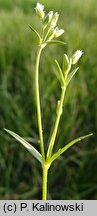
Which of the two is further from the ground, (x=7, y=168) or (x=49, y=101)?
(x=49, y=101)

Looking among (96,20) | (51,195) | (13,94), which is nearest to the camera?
(51,195)

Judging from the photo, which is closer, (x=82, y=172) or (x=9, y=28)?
(x=82, y=172)

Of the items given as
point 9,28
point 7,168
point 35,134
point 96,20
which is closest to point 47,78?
point 35,134

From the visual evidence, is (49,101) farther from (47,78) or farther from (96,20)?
(96,20)

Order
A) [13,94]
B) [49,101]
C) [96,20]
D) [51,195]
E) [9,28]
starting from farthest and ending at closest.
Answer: [96,20], [9,28], [13,94], [49,101], [51,195]

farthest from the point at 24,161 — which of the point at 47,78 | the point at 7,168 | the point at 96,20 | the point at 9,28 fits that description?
Result: the point at 96,20

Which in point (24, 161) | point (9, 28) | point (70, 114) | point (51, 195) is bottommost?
point (51, 195)

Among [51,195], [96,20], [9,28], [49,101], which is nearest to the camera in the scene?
[51,195]

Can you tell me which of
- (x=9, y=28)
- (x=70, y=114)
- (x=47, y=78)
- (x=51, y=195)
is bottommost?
(x=51, y=195)

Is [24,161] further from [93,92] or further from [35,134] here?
[93,92]
